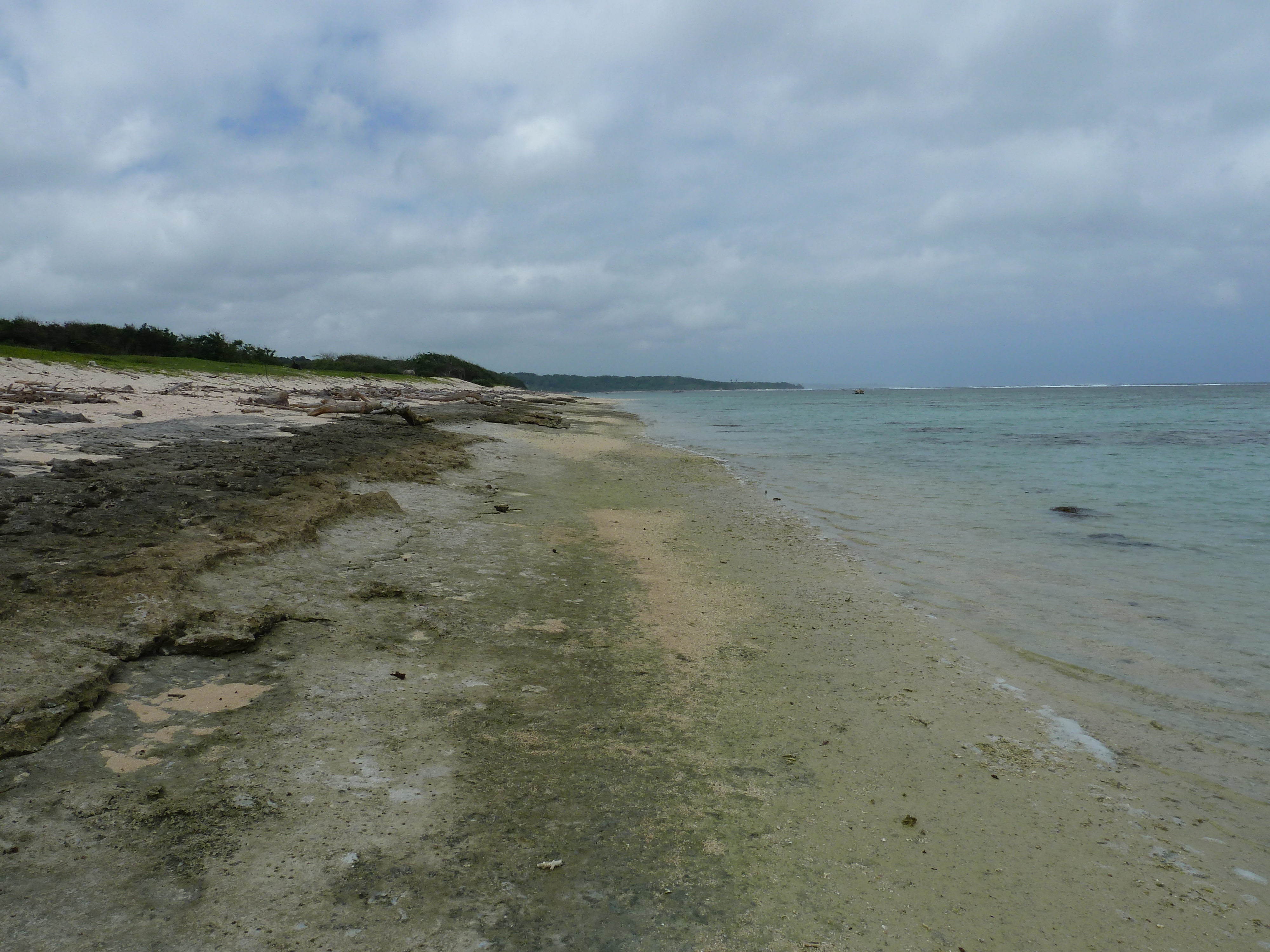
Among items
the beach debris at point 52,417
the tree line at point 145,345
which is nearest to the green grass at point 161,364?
the tree line at point 145,345

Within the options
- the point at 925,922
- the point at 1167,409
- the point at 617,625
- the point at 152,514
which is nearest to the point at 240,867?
the point at 925,922

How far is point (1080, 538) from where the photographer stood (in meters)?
7.95

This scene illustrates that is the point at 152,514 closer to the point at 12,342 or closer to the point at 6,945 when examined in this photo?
the point at 6,945

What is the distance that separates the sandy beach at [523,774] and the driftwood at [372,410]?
10.8 meters

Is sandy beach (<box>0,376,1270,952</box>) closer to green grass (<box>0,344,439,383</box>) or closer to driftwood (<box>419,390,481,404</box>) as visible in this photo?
driftwood (<box>419,390,481,404</box>)

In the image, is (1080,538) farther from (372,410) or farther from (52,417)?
(372,410)

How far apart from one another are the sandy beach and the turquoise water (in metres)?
0.97

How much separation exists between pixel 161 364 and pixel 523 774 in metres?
35.1

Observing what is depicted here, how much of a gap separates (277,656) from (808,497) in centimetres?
878

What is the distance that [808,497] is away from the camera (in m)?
10.9

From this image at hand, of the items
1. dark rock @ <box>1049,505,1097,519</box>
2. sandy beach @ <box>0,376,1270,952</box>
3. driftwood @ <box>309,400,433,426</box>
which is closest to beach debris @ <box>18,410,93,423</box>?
sandy beach @ <box>0,376,1270,952</box>

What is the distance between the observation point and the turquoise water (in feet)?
14.4

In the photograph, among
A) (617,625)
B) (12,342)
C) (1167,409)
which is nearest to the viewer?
(617,625)

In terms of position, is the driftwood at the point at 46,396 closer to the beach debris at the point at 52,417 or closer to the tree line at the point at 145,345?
the beach debris at the point at 52,417
